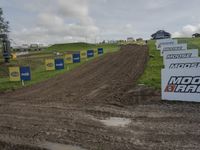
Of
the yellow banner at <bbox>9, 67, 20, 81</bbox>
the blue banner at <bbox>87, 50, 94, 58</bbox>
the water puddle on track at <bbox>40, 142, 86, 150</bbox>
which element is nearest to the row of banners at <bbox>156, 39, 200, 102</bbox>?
the water puddle on track at <bbox>40, 142, 86, 150</bbox>

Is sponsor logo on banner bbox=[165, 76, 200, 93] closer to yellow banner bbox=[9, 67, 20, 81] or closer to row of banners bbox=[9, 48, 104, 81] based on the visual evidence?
row of banners bbox=[9, 48, 104, 81]

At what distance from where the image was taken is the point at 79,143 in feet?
19.8

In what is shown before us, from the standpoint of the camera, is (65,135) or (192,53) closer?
(65,135)

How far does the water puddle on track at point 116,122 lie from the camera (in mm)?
7235

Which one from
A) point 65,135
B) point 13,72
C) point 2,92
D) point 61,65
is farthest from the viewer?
point 61,65

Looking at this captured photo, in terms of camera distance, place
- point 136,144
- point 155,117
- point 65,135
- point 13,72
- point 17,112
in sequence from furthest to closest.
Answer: point 13,72, point 17,112, point 155,117, point 65,135, point 136,144

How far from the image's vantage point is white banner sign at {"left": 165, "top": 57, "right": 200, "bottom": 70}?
906 cm

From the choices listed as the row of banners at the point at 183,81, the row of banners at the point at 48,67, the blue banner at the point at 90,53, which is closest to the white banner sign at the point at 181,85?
the row of banners at the point at 183,81

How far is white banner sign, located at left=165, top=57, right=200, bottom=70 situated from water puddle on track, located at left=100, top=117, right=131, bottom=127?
330 centimetres

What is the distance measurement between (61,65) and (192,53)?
13017 mm

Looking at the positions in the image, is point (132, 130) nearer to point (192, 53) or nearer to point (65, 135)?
point (65, 135)

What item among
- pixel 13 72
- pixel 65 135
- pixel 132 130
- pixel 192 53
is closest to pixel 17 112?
pixel 65 135

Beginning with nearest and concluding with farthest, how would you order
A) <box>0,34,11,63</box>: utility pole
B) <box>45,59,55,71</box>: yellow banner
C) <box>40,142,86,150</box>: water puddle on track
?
1. <box>40,142,86,150</box>: water puddle on track
2. <box>45,59,55,71</box>: yellow banner
3. <box>0,34,11,63</box>: utility pole

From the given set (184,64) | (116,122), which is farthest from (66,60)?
(116,122)
